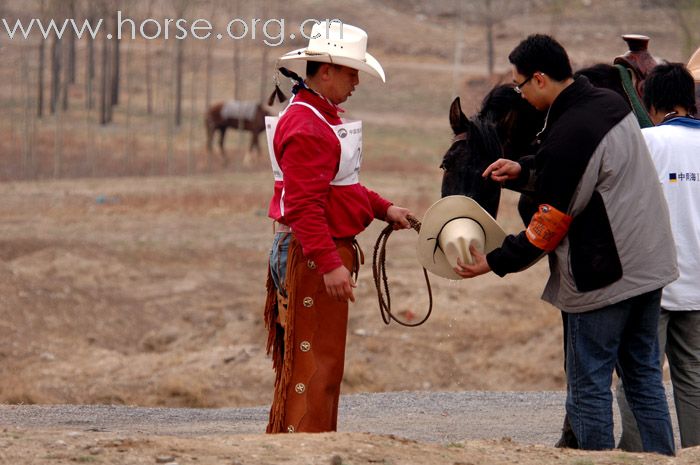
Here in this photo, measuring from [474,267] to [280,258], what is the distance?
30.3 inches

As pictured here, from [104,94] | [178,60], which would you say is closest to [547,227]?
[178,60]

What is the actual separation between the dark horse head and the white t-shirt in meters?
0.62

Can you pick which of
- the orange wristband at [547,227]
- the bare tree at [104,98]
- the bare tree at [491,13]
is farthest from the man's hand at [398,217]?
the bare tree at [491,13]

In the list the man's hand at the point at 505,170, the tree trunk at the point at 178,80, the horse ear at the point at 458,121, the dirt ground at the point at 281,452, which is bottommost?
the dirt ground at the point at 281,452

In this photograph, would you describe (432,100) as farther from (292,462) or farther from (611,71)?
(292,462)

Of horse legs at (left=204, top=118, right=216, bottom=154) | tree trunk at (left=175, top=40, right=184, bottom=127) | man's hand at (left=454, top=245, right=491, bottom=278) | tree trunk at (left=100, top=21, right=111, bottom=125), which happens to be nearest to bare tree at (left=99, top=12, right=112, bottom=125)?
tree trunk at (left=100, top=21, right=111, bottom=125)

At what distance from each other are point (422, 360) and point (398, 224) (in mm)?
7348

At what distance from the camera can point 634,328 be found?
4.63 m

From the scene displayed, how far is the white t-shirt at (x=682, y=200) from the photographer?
5.20 meters

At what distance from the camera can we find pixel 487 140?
Answer: 5398mm

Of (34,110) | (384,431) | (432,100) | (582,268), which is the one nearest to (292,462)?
(582,268)

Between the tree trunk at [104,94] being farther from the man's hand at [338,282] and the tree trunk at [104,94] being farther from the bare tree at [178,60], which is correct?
the man's hand at [338,282]

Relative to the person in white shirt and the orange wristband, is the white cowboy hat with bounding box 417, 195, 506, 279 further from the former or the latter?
the person in white shirt

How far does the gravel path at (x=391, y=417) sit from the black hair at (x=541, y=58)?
8.39 ft
